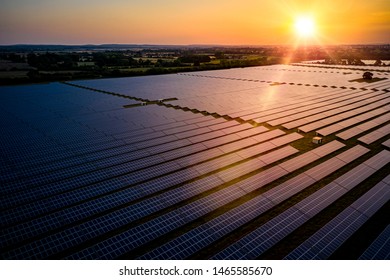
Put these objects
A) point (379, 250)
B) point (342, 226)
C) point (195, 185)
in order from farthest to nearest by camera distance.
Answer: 1. point (195, 185)
2. point (342, 226)
3. point (379, 250)

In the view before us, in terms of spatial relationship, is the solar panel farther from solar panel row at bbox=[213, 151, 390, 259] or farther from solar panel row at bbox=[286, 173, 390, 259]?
solar panel row at bbox=[213, 151, 390, 259]

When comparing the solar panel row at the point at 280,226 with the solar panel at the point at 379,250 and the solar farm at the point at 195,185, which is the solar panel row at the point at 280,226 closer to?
the solar farm at the point at 195,185


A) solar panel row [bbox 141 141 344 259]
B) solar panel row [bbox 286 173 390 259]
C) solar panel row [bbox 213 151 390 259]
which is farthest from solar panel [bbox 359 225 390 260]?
solar panel row [bbox 141 141 344 259]

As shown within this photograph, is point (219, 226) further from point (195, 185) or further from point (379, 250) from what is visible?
point (379, 250)

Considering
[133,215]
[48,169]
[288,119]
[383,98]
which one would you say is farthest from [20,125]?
[383,98]

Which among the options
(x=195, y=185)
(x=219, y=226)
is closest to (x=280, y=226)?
(x=219, y=226)

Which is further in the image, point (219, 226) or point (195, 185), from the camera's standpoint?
point (195, 185)

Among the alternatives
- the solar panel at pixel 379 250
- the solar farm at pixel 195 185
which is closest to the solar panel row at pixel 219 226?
the solar farm at pixel 195 185

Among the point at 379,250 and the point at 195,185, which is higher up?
the point at 195,185
